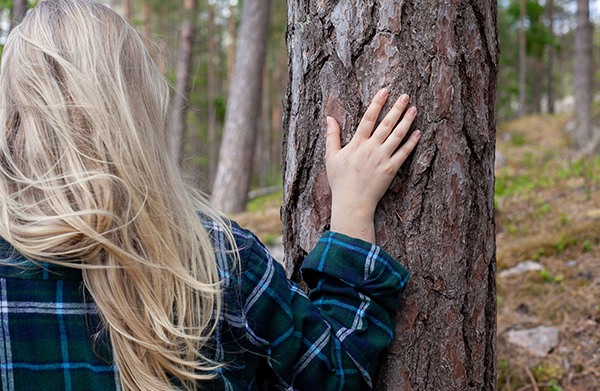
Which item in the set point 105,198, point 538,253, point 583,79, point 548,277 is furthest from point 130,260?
point 583,79

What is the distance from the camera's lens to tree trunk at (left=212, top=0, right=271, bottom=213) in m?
7.83

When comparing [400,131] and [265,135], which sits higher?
[265,135]

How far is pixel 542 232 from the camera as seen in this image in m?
3.93

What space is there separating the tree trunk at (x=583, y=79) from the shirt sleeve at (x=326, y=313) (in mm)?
9626

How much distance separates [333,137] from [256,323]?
66cm

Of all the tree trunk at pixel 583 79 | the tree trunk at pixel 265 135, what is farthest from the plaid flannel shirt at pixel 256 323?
the tree trunk at pixel 265 135

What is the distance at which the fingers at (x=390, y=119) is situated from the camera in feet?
4.28

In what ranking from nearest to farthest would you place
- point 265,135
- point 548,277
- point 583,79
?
point 548,277
point 583,79
point 265,135

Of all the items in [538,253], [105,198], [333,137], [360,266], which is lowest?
[538,253]

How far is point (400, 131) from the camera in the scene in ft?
4.30

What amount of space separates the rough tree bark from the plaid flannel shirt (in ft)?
0.46

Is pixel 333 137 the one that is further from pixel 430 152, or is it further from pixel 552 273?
pixel 552 273

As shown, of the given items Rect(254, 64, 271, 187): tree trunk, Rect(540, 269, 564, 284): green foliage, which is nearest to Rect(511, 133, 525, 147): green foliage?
Rect(540, 269, 564, 284): green foliage

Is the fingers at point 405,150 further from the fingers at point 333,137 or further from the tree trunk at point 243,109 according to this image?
the tree trunk at point 243,109
